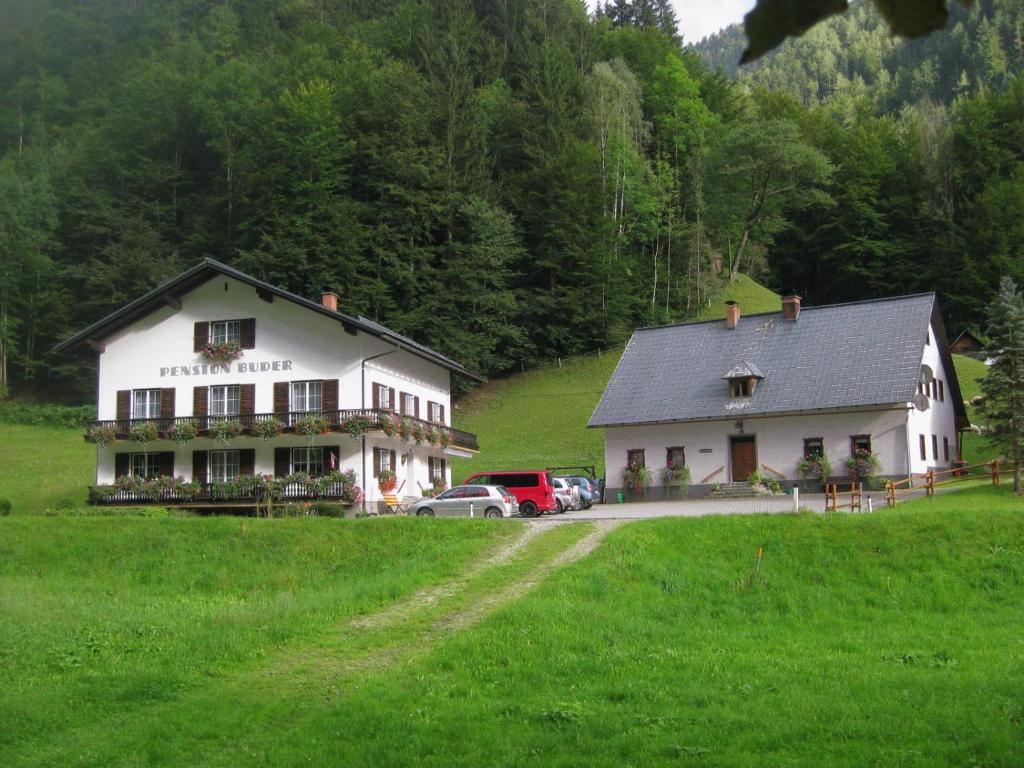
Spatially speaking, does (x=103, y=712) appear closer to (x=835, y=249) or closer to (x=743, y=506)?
(x=743, y=506)

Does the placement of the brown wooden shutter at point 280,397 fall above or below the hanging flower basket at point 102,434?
above

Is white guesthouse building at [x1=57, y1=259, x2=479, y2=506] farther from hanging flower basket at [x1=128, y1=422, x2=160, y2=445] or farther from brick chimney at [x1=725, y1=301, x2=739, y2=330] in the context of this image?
brick chimney at [x1=725, y1=301, x2=739, y2=330]

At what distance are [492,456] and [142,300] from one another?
20859 millimetres

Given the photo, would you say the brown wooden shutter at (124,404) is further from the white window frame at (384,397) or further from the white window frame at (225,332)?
the white window frame at (384,397)

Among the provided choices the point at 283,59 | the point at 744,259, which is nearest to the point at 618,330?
the point at 744,259

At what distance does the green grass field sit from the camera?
10531mm

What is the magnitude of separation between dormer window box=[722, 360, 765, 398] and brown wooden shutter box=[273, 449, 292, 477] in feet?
56.9

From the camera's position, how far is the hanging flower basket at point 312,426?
35688mm

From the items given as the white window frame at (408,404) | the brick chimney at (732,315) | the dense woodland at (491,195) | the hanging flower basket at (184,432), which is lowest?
the hanging flower basket at (184,432)

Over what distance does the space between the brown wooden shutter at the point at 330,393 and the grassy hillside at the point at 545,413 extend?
1290 cm

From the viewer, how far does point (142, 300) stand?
125 feet

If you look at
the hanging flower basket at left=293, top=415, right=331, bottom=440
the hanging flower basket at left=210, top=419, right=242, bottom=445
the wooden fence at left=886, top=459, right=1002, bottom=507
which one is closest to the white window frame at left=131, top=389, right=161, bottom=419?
the hanging flower basket at left=210, top=419, right=242, bottom=445

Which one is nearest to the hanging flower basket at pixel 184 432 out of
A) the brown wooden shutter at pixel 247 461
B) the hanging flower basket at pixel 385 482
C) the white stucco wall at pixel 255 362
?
the white stucco wall at pixel 255 362

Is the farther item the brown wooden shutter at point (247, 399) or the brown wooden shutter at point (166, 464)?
the brown wooden shutter at point (166, 464)
